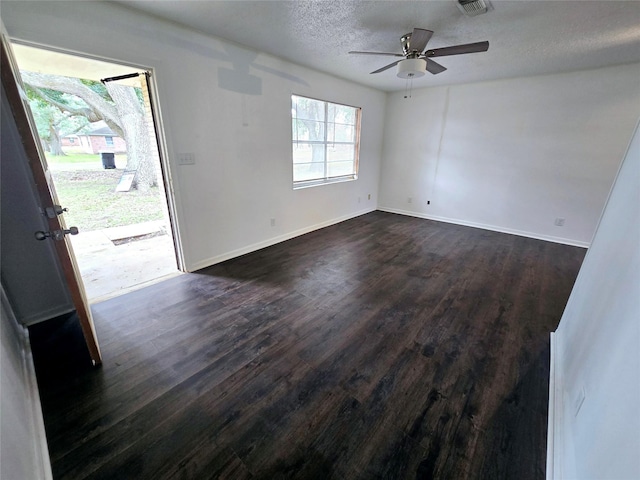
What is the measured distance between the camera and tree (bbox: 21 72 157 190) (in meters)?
5.91

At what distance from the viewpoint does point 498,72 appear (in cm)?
379

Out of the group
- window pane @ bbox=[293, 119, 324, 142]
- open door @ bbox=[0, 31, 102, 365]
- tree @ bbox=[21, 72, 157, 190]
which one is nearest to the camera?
open door @ bbox=[0, 31, 102, 365]

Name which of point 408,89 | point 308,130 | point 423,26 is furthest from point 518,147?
point 308,130

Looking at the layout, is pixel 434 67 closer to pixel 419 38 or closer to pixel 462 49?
pixel 462 49

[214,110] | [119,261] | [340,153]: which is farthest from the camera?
[340,153]

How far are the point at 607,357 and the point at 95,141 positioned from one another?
1182cm

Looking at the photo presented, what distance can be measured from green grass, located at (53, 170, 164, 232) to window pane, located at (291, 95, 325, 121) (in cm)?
334

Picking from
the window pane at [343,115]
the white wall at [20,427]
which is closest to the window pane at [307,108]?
the window pane at [343,115]

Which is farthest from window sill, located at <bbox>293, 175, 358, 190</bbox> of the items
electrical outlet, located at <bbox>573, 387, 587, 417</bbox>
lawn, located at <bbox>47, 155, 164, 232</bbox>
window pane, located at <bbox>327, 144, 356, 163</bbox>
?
electrical outlet, located at <bbox>573, 387, 587, 417</bbox>

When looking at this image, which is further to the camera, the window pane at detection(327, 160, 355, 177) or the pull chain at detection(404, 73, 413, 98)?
the window pane at detection(327, 160, 355, 177)

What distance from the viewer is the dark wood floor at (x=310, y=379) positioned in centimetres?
127

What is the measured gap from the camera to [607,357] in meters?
1.12

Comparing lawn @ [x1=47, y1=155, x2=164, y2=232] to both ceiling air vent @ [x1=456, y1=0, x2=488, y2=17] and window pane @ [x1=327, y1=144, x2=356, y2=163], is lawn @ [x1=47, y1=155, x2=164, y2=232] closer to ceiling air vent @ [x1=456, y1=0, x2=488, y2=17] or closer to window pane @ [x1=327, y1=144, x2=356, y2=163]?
window pane @ [x1=327, y1=144, x2=356, y2=163]

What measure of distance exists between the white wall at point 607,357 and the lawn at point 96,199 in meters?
5.87
